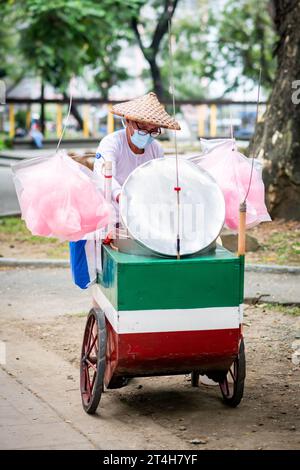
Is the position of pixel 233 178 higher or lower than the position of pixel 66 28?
higher

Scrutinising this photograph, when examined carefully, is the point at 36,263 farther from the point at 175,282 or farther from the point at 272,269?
Answer: the point at 175,282

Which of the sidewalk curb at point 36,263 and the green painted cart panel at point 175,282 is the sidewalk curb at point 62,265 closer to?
the sidewalk curb at point 36,263

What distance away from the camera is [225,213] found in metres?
5.40

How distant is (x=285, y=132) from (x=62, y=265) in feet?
13.1

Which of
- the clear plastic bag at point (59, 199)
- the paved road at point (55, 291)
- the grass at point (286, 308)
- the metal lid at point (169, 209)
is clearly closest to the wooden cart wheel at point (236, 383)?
the metal lid at point (169, 209)

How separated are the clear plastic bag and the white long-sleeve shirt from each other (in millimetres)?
269

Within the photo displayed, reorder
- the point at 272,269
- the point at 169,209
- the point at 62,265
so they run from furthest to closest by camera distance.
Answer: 1. the point at 62,265
2. the point at 272,269
3. the point at 169,209

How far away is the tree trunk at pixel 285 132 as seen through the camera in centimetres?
1202

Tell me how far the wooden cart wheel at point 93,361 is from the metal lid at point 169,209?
2.04 ft

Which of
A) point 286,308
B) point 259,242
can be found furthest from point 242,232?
point 259,242

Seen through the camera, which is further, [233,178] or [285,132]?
[285,132]

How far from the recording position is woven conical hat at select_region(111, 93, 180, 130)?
540 centimetres

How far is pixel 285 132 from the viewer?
39.9 ft

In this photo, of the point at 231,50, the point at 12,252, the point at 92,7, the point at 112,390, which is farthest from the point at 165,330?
the point at 231,50
